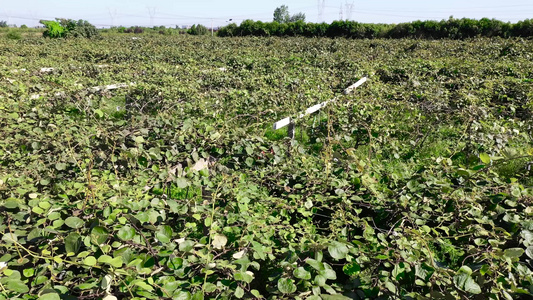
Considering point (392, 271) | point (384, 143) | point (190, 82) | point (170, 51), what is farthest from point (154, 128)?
point (170, 51)

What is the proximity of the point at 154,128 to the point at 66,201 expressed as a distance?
1.34 metres

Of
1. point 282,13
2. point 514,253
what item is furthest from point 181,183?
point 282,13

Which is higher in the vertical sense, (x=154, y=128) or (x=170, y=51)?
(x=170, y=51)

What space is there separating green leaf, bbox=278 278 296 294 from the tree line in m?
24.8

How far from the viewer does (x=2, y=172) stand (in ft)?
7.96

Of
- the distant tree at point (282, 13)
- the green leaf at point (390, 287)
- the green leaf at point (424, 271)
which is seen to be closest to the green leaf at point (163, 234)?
the green leaf at point (390, 287)

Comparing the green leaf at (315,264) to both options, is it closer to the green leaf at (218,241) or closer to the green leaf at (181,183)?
the green leaf at (218,241)

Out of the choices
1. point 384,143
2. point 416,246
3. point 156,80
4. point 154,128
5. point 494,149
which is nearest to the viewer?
point 416,246

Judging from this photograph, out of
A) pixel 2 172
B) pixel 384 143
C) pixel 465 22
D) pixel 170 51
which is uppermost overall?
pixel 465 22

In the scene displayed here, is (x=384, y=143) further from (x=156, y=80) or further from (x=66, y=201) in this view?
(x=156, y=80)

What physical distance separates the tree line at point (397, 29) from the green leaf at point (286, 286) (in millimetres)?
24824

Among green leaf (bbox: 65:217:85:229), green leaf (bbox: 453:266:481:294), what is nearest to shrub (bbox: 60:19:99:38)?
green leaf (bbox: 65:217:85:229)

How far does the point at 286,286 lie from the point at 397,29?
30.4 metres

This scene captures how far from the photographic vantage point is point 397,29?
2742 cm
